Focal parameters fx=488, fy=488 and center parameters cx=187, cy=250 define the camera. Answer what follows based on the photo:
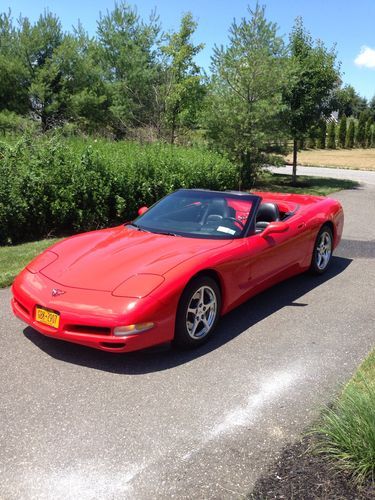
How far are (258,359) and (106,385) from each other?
4.06 feet

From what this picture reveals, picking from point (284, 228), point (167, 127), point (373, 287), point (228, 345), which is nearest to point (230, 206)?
point (284, 228)

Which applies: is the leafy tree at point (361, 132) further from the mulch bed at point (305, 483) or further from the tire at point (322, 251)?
the mulch bed at point (305, 483)

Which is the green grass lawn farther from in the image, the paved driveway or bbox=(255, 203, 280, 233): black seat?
bbox=(255, 203, 280, 233): black seat

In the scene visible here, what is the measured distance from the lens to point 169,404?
327 cm

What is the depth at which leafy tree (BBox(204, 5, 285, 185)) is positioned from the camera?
15.0m

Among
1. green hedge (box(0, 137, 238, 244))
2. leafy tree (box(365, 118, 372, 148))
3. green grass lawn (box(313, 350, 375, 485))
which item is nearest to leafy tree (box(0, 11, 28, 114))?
green hedge (box(0, 137, 238, 244))

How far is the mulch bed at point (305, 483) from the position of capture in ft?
7.72

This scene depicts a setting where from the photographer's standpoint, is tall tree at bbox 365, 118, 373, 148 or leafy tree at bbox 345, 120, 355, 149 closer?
leafy tree at bbox 345, 120, 355, 149

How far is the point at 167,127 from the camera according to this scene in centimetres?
1812

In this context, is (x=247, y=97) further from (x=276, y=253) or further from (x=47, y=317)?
(x=47, y=317)

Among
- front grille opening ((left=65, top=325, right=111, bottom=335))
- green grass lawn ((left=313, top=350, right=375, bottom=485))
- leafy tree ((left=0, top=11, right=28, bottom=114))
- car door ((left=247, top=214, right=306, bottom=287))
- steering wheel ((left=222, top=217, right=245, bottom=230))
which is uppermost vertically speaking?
leafy tree ((left=0, top=11, right=28, bottom=114))

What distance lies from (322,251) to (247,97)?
10273 mm

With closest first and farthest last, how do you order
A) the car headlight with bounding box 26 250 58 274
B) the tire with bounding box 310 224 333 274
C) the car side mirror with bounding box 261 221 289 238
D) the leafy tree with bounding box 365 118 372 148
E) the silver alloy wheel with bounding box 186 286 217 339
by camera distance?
the silver alloy wheel with bounding box 186 286 217 339 < the car headlight with bounding box 26 250 58 274 < the car side mirror with bounding box 261 221 289 238 < the tire with bounding box 310 224 333 274 < the leafy tree with bounding box 365 118 372 148

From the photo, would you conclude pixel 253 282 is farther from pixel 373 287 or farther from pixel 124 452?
pixel 124 452
